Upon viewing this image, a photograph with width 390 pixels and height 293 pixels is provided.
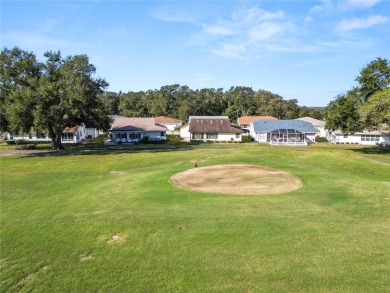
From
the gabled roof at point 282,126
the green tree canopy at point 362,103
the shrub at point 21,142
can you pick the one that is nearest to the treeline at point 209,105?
the gabled roof at point 282,126

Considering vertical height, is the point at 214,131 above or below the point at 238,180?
above

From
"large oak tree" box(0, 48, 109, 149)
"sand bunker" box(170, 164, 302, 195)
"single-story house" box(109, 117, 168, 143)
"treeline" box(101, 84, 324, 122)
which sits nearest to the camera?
"sand bunker" box(170, 164, 302, 195)

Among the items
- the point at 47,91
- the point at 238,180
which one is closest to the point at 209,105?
the point at 47,91

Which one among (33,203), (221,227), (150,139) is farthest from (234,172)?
(150,139)

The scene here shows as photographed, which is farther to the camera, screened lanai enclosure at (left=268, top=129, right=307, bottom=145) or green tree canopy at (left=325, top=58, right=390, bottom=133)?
screened lanai enclosure at (left=268, top=129, right=307, bottom=145)

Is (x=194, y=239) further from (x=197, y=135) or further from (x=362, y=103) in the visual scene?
(x=197, y=135)

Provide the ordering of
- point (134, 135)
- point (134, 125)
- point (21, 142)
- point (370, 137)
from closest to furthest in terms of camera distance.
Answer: point (21, 142)
point (370, 137)
point (134, 135)
point (134, 125)

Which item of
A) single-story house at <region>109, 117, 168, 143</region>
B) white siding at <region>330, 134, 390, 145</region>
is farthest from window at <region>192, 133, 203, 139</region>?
white siding at <region>330, 134, 390, 145</region>

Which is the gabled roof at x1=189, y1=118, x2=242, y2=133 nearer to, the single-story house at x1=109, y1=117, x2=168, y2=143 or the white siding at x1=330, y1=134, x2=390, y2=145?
the single-story house at x1=109, y1=117, x2=168, y2=143
